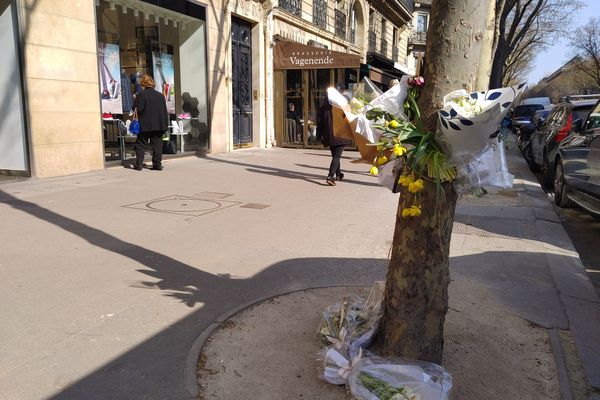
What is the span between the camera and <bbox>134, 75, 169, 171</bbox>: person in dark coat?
34.4 feet

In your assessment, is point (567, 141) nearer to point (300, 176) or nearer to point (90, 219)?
point (300, 176)

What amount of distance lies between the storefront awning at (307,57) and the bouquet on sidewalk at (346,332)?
13714mm

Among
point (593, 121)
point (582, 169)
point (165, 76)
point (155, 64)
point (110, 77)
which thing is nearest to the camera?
point (582, 169)

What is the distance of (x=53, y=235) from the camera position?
5.64 metres

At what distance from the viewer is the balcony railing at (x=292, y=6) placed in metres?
17.6

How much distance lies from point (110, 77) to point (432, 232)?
10.2 meters

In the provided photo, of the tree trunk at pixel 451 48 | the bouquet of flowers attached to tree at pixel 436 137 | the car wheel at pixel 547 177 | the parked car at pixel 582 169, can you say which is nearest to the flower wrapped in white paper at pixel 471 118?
the bouquet of flowers attached to tree at pixel 436 137

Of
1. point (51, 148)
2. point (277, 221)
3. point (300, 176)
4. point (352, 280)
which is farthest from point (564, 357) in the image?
point (51, 148)

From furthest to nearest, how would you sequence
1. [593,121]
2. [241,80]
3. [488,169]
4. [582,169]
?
[241,80] → [593,121] → [582,169] → [488,169]

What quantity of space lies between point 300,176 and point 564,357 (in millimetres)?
7920

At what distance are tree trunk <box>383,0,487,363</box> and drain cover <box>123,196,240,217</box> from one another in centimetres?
444

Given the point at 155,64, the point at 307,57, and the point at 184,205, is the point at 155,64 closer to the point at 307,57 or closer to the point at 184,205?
the point at 307,57

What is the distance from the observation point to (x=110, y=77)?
36.9 ft

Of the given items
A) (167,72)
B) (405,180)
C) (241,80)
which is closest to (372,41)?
(241,80)
